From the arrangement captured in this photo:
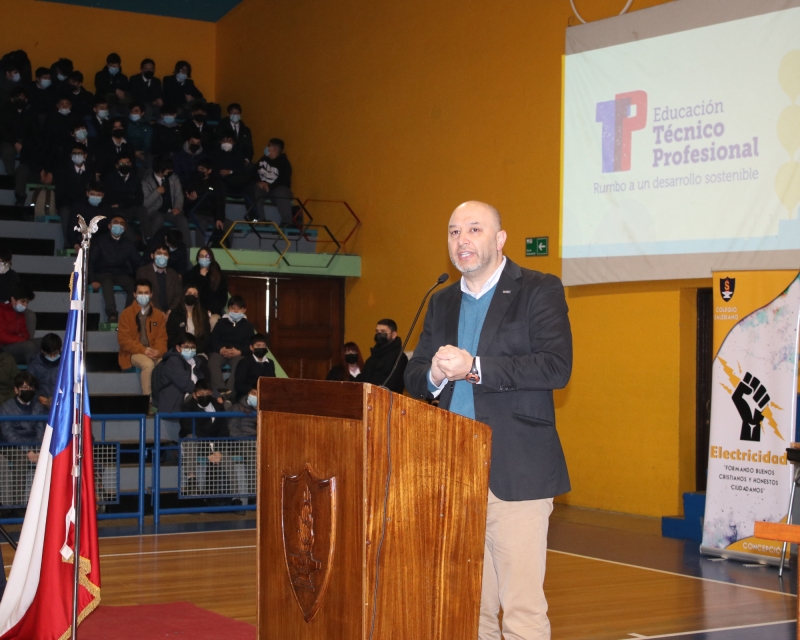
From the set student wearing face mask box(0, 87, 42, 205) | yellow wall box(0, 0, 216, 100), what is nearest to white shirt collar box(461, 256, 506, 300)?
student wearing face mask box(0, 87, 42, 205)

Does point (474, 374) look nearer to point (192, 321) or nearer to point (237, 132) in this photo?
Result: point (192, 321)

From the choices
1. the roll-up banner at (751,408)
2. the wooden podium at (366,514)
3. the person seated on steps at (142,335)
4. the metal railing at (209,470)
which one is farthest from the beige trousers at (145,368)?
the wooden podium at (366,514)

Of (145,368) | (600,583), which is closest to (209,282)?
(145,368)

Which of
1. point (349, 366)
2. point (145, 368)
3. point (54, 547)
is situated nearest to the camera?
point (54, 547)

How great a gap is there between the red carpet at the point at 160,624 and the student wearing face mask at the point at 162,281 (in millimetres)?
5938

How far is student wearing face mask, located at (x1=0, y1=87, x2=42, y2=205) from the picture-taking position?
42.7 feet

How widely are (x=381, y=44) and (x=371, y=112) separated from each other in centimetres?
83

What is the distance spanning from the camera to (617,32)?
8.80 m

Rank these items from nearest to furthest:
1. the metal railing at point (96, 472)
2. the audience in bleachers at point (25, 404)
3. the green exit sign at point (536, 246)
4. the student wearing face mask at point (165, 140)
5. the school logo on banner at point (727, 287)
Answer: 1. the school logo on banner at point (727, 287)
2. the metal railing at point (96, 472)
3. the audience in bleachers at point (25, 404)
4. the green exit sign at point (536, 246)
5. the student wearing face mask at point (165, 140)

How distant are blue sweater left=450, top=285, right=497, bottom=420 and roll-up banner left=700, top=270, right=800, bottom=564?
14.0ft

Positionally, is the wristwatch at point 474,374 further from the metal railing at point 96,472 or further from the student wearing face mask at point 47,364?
the student wearing face mask at point 47,364

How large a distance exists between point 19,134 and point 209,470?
22.9 ft

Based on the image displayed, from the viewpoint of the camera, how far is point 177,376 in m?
9.55

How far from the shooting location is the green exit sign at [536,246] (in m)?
9.82
